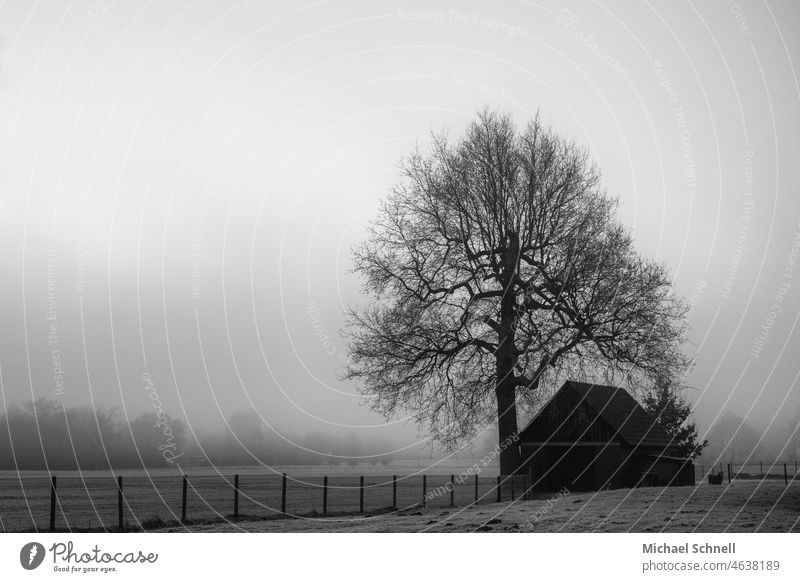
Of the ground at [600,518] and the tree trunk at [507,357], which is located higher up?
the tree trunk at [507,357]

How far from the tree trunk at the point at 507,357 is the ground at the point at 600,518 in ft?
10.5

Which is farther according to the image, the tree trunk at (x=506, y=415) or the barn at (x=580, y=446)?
the barn at (x=580, y=446)

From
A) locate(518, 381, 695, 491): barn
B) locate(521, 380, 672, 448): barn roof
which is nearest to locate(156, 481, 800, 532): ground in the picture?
locate(518, 381, 695, 491): barn

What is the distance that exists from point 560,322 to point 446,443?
433cm

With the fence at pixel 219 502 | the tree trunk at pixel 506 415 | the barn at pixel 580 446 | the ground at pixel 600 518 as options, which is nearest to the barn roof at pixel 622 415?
the barn at pixel 580 446

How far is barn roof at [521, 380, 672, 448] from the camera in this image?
1072 inches

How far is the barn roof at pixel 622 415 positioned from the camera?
27.2 m

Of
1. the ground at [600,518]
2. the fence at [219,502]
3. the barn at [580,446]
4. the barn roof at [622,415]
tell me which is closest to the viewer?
the ground at [600,518]

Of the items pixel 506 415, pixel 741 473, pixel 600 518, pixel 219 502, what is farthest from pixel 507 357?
pixel 741 473

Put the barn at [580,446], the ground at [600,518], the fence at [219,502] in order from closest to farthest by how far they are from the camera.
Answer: the ground at [600,518] → the fence at [219,502] → the barn at [580,446]

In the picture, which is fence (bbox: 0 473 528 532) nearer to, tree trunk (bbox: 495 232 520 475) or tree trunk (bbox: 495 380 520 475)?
tree trunk (bbox: 495 380 520 475)

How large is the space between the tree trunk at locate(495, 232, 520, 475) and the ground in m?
3.19

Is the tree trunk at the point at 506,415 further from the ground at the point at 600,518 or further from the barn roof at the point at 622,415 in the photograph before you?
the barn roof at the point at 622,415
